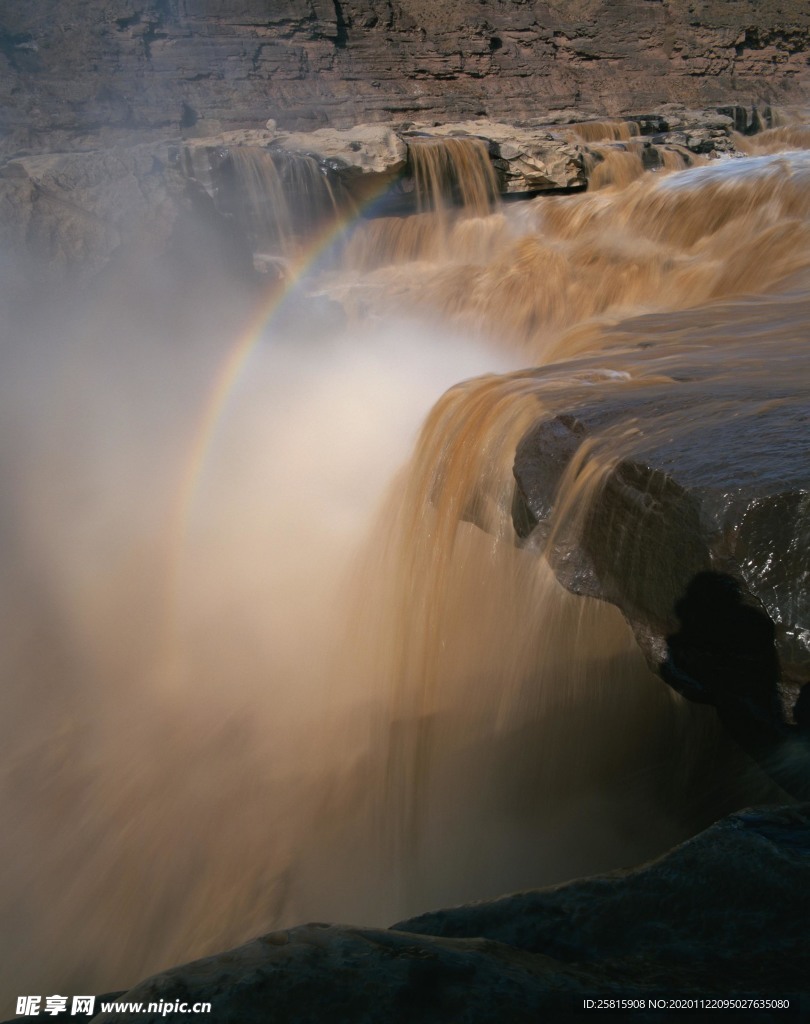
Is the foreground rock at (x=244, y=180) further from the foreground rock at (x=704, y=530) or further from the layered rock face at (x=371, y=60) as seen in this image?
the foreground rock at (x=704, y=530)

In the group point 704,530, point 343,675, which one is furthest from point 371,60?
point 704,530

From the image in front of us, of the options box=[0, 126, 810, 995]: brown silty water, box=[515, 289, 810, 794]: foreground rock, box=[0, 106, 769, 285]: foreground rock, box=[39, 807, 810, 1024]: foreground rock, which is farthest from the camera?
box=[0, 106, 769, 285]: foreground rock

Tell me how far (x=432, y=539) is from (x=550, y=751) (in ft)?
3.52

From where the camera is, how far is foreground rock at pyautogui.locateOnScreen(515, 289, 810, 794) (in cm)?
186

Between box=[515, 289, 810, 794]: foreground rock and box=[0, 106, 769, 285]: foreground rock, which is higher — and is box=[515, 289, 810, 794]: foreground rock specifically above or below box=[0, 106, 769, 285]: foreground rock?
below

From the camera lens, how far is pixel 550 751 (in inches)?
111

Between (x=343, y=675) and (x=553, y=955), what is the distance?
271 cm

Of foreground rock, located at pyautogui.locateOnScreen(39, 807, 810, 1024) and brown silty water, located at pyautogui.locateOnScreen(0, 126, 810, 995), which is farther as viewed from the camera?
brown silty water, located at pyautogui.locateOnScreen(0, 126, 810, 995)

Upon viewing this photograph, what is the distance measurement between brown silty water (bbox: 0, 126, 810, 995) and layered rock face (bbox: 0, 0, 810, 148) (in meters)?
9.40

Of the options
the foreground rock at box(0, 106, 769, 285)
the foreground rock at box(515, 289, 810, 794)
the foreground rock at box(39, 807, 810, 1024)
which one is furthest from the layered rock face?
the foreground rock at box(39, 807, 810, 1024)

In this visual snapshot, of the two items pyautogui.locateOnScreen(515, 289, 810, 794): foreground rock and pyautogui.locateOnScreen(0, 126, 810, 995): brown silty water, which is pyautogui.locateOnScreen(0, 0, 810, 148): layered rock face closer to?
pyautogui.locateOnScreen(0, 126, 810, 995): brown silty water

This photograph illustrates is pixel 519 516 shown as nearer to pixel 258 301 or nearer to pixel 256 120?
pixel 258 301

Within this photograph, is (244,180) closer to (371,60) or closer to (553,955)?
(371,60)

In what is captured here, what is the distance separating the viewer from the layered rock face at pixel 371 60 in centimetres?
1316
